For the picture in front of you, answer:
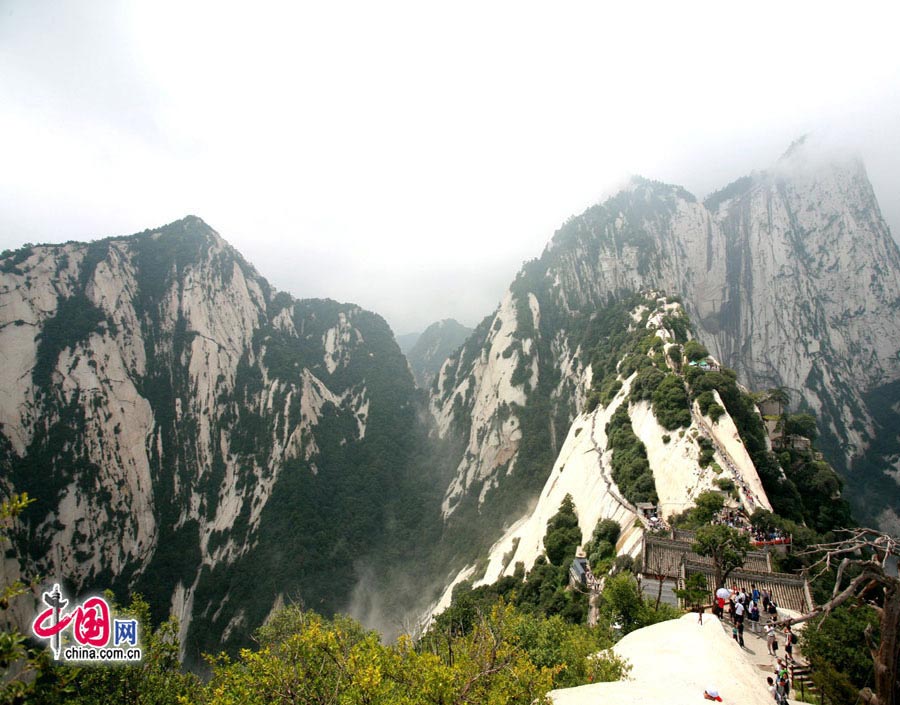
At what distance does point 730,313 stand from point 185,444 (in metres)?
150

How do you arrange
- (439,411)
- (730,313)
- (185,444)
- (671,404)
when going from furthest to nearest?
1. (730,313)
2. (439,411)
3. (185,444)
4. (671,404)

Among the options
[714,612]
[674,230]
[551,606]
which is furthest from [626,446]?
[674,230]


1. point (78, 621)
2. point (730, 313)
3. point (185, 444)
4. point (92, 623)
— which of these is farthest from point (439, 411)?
point (78, 621)

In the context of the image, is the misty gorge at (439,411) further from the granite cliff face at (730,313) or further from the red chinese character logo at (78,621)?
the red chinese character logo at (78,621)

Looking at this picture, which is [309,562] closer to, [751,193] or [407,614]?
[407,614]

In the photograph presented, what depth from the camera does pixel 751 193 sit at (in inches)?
5581

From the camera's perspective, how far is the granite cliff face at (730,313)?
3691 inches

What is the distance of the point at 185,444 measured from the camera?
95188 millimetres

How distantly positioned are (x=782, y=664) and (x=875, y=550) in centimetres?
1242

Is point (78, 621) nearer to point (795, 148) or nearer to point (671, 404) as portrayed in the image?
point (671, 404)

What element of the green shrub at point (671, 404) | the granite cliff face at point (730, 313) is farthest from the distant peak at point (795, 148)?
the green shrub at point (671, 404)

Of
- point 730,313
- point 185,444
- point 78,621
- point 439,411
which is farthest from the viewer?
point 730,313

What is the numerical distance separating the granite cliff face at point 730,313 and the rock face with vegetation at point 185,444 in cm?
2525

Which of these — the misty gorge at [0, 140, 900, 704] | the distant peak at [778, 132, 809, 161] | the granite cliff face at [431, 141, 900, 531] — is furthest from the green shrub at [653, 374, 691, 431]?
the distant peak at [778, 132, 809, 161]
